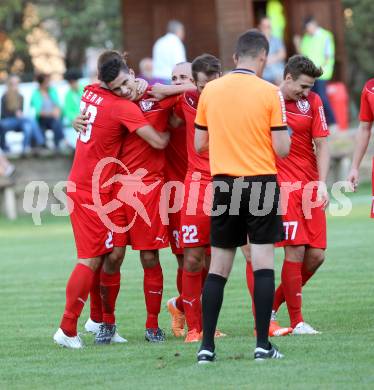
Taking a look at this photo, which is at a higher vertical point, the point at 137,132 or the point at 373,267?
the point at 137,132

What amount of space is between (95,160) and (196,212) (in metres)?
0.90

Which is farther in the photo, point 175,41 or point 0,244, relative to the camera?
point 175,41

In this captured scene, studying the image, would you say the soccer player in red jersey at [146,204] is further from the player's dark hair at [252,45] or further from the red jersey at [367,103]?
the player's dark hair at [252,45]

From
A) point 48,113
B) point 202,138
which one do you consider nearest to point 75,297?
point 202,138

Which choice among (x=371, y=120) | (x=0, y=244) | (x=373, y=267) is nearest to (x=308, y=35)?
(x=0, y=244)

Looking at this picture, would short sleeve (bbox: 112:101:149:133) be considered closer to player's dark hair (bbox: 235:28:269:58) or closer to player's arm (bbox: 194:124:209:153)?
player's arm (bbox: 194:124:209:153)

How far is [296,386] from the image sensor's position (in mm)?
7613

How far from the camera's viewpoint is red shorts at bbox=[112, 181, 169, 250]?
33.4ft

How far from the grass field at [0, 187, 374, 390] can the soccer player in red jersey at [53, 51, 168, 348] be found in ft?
1.49

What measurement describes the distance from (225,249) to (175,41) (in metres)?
15.9

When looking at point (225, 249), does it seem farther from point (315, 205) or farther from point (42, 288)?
point (42, 288)

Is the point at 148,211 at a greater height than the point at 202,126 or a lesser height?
lesser

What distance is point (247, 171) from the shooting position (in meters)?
8.45

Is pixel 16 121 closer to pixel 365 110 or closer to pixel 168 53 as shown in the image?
pixel 168 53
